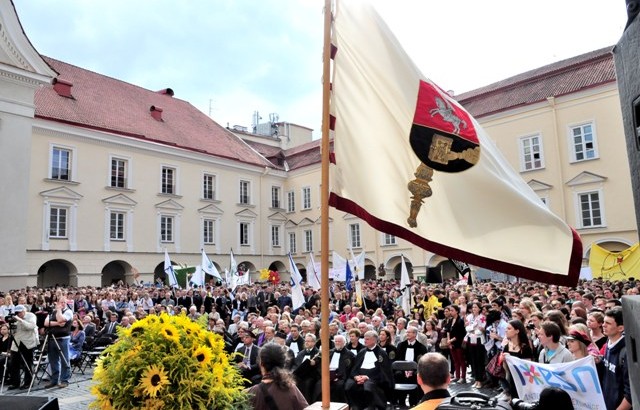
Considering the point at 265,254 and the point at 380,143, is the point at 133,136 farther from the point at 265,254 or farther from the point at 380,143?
the point at 380,143

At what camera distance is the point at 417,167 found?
377 cm

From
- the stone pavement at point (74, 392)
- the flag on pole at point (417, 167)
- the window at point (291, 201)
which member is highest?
the window at point (291, 201)

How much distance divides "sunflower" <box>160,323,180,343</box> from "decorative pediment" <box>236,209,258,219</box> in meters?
34.5

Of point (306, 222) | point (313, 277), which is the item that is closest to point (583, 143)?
point (313, 277)

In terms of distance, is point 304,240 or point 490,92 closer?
point 490,92

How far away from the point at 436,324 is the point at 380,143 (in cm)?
878

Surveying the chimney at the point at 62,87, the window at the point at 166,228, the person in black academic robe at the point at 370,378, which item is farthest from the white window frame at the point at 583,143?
the chimney at the point at 62,87

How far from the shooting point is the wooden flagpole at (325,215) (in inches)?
125

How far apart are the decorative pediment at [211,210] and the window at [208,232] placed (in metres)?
0.60

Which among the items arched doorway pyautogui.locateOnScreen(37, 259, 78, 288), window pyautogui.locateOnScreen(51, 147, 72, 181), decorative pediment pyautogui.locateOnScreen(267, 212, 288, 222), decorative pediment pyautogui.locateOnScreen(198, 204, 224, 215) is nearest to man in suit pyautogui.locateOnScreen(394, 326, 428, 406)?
arched doorway pyautogui.locateOnScreen(37, 259, 78, 288)

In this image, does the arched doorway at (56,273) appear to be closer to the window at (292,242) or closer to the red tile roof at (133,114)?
the red tile roof at (133,114)

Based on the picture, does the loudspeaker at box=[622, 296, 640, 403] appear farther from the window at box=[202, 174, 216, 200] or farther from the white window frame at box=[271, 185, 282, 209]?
the white window frame at box=[271, 185, 282, 209]

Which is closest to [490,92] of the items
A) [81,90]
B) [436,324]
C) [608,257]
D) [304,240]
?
[608,257]

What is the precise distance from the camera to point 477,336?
10.4 metres
